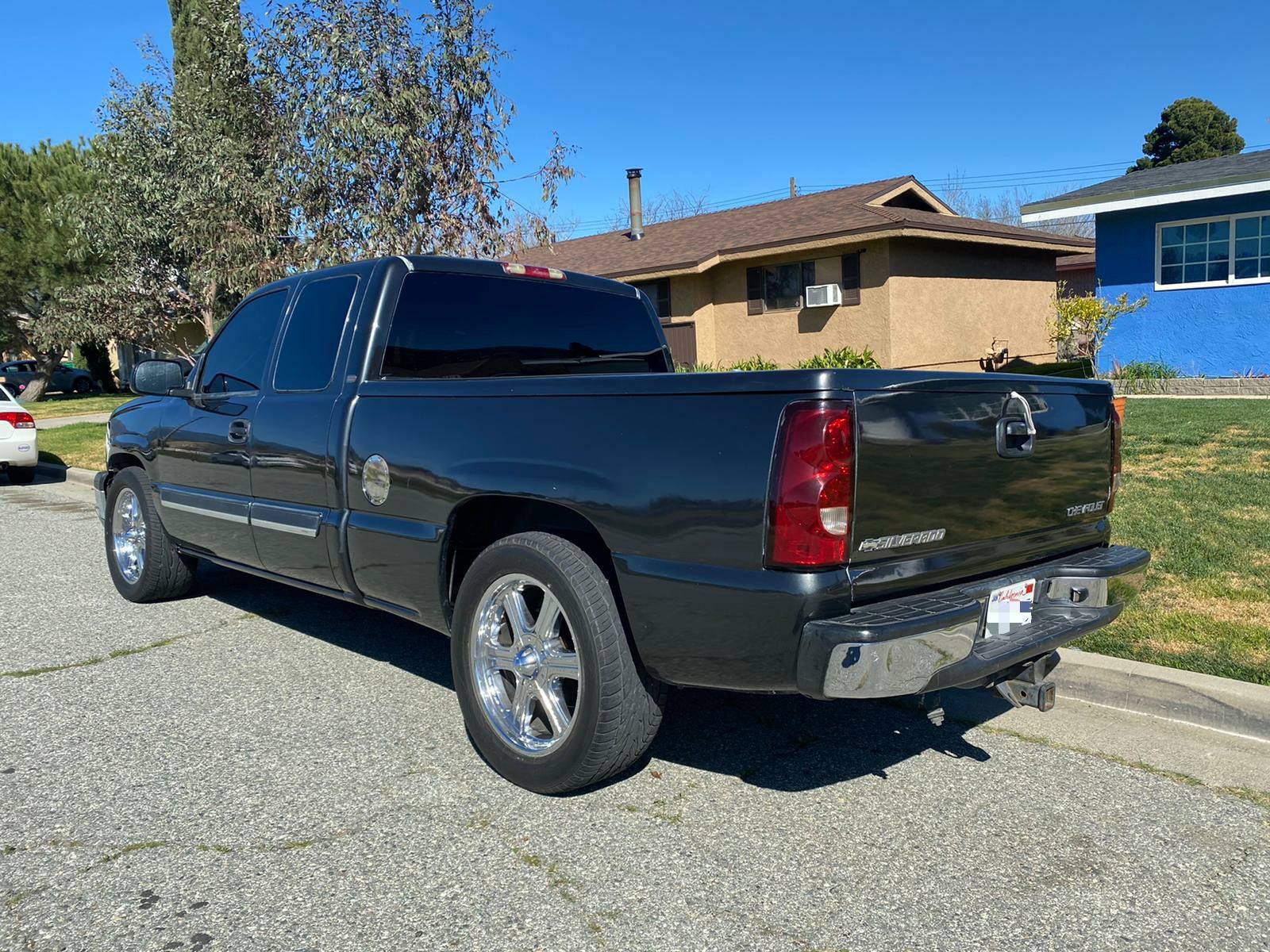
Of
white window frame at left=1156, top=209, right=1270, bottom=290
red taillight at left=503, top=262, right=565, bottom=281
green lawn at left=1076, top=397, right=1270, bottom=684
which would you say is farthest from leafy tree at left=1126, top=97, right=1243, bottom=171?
red taillight at left=503, top=262, right=565, bottom=281

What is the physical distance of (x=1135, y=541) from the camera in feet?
20.8

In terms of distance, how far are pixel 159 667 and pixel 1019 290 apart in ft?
69.7

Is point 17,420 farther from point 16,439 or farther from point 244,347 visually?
point 244,347

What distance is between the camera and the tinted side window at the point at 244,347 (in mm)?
5125

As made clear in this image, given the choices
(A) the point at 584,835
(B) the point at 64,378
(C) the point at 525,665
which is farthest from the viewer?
(B) the point at 64,378

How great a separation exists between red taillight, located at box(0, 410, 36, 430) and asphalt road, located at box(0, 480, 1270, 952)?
9.17 meters

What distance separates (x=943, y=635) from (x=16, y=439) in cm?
1286

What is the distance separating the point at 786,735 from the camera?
4.10m

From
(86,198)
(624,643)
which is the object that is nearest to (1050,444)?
(624,643)

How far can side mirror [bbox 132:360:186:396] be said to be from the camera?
5.68 metres

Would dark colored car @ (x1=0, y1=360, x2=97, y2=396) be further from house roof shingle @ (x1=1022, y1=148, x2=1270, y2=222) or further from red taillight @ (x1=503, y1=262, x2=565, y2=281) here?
red taillight @ (x1=503, y1=262, x2=565, y2=281)

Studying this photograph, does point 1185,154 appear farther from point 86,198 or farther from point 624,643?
point 624,643

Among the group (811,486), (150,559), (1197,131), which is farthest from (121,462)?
(1197,131)

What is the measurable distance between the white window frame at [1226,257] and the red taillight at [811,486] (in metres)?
17.3
